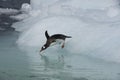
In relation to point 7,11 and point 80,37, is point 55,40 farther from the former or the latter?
point 7,11

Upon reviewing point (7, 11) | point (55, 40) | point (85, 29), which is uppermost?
point (7, 11)

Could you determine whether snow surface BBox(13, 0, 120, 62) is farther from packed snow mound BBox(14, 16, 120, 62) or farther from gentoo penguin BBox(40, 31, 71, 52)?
gentoo penguin BBox(40, 31, 71, 52)

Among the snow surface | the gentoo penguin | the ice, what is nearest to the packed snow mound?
the snow surface

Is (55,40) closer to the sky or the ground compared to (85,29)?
closer to the ground

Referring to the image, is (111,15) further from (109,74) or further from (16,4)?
(16,4)

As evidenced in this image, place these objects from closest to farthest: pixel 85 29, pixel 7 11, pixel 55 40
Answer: pixel 55 40
pixel 85 29
pixel 7 11

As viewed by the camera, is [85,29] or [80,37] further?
[85,29]

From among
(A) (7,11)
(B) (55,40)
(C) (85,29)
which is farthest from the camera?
(A) (7,11)

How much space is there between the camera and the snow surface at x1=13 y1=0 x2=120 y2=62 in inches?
334

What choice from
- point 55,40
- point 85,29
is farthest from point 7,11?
point 55,40

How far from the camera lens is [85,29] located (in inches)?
378

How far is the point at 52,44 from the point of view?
9.23m

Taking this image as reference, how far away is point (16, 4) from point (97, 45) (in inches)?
475

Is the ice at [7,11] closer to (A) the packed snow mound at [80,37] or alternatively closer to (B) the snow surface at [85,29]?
(B) the snow surface at [85,29]
